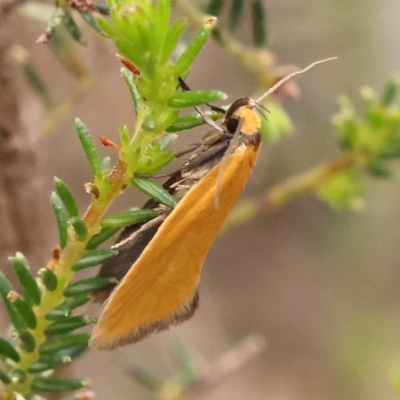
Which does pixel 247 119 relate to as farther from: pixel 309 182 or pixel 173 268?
pixel 309 182

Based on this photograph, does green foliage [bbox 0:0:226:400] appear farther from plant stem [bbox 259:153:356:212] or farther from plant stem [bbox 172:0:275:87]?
plant stem [bbox 259:153:356:212]

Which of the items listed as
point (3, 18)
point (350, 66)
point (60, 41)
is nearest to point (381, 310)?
point (350, 66)

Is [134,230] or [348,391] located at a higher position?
[348,391]

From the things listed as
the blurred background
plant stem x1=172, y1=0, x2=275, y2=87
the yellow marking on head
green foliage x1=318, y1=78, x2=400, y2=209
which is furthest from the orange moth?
the blurred background

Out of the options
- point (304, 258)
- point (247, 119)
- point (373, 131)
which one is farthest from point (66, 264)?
point (304, 258)

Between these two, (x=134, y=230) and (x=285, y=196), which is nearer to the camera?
(x=134, y=230)

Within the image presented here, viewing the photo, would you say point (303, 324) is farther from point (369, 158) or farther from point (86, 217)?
point (86, 217)

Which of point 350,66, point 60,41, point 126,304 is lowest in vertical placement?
point 126,304
